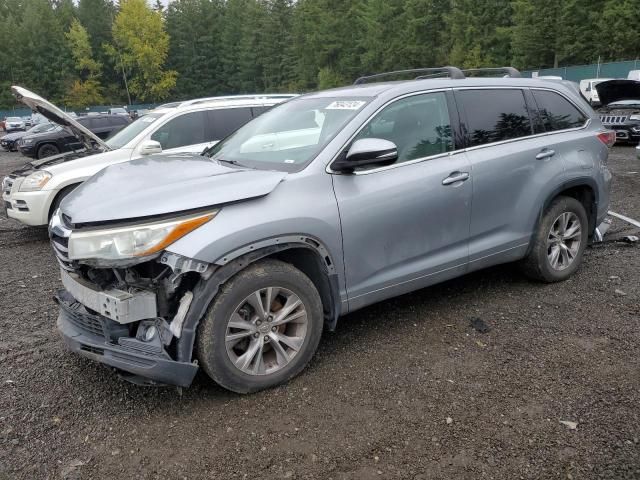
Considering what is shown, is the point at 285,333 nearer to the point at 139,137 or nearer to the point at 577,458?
the point at 577,458

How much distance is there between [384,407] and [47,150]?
59.2ft

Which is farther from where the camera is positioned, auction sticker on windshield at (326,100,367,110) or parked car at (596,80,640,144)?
parked car at (596,80,640,144)

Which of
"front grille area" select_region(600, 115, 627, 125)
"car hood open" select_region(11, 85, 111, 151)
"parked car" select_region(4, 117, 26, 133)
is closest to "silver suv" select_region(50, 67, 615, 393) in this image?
"car hood open" select_region(11, 85, 111, 151)

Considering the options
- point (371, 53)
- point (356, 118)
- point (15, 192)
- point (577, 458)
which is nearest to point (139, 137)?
point (15, 192)

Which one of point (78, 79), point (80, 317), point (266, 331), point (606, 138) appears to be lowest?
point (266, 331)

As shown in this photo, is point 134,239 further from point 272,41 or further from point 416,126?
point 272,41

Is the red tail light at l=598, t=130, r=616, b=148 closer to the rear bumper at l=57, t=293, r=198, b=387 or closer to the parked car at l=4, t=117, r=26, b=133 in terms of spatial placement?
the rear bumper at l=57, t=293, r=198, b=387

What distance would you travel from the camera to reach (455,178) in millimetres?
3844

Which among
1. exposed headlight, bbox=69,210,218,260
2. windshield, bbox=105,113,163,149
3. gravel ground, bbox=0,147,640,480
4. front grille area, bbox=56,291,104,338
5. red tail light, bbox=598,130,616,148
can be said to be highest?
windshield, bbox=105,113,163,149

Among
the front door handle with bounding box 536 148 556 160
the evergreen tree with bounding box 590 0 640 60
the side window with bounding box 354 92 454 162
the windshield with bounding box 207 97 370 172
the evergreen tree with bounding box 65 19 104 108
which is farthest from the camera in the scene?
the evergreen tree with bounding box 65 19 104 108

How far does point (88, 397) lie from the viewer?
10.5 feet

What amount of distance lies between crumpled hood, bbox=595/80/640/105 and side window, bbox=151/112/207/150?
7828 mm

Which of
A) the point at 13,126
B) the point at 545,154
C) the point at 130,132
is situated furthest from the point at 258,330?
the point at 13,126

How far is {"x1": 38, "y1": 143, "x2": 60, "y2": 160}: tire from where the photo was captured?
57.4 feet
